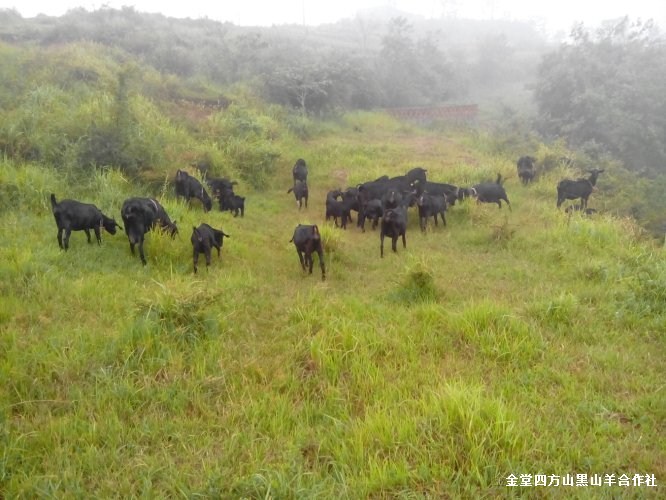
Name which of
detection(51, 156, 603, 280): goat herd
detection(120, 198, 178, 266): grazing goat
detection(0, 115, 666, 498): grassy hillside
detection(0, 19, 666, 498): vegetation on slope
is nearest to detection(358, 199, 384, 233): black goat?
detection(51, 156, 603, 280): goat herd

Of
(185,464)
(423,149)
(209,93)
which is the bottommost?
(185,464)

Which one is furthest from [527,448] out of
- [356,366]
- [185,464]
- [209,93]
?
[209,93]

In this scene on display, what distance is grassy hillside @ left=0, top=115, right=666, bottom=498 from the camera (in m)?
3.73

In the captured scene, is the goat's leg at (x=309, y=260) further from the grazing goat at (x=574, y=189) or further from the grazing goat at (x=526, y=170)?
the grazing goat at (x=526, y=170)

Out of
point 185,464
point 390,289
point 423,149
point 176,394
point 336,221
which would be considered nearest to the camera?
point 185,464

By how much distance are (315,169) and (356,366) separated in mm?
11849

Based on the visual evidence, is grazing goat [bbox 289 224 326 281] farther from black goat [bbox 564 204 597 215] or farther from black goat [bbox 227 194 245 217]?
black goat [bbox 564 204 597 215]

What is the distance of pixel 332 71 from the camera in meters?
25.8

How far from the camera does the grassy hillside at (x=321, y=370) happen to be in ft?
12.2

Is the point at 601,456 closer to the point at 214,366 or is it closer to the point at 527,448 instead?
the point at 527,448

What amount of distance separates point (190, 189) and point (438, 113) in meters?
20.5

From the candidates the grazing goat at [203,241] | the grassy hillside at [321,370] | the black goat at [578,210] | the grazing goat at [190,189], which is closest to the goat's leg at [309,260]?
the grassy hillside at [321,370]

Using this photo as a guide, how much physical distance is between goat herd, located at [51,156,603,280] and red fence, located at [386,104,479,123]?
42.3 ft

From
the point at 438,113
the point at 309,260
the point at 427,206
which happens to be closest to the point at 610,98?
the point at 438,113
